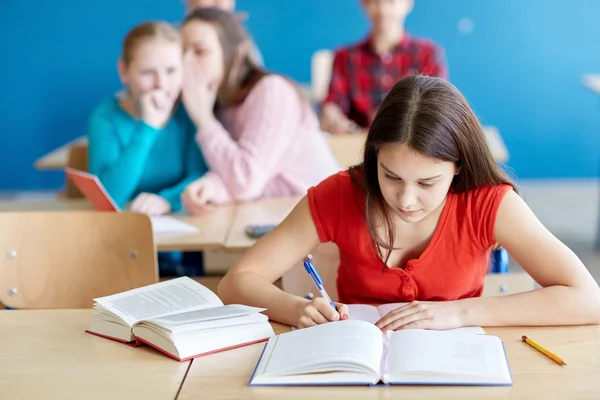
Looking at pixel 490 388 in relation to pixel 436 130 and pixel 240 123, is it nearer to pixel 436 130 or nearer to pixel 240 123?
pixel 436 130

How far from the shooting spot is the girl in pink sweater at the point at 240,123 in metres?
2.83

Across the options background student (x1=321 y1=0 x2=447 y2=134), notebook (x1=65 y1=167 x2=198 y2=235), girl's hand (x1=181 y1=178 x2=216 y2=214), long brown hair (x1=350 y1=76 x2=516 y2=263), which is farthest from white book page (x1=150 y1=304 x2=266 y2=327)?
background student (x1=321 y1=0 x2=447 y2=134)

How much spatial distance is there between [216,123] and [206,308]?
1403 millimetres

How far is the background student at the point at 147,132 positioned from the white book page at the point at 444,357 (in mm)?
1461

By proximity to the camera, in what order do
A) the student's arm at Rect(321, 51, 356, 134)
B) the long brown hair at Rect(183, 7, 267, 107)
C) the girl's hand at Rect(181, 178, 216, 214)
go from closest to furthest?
1. the girl's hand at Rect(181, 178, 216, 214)
2. the long brown hair at Rect(183, 7, 267, 107)
3. the student's arm at Rect(321, 51, 356, 134)

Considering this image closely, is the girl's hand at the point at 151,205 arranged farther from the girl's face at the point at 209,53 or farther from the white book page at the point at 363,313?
the white book page at the point at 363,313

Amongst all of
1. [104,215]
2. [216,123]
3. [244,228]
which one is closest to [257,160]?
[216,123]

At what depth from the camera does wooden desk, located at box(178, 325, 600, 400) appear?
130 centimetres

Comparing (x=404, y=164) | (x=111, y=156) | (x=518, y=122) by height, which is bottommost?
(x=518, y=122)

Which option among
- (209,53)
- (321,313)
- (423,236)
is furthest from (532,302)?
(209,53)

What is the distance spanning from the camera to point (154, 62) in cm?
286

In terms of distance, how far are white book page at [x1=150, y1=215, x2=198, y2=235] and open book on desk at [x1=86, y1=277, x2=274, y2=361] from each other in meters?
0.80

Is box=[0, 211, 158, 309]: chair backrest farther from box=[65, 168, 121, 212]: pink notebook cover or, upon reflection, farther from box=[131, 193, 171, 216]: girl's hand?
box=[131, 193, 171, 216]: girl's hand

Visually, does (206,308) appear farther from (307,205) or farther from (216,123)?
(216,123)
